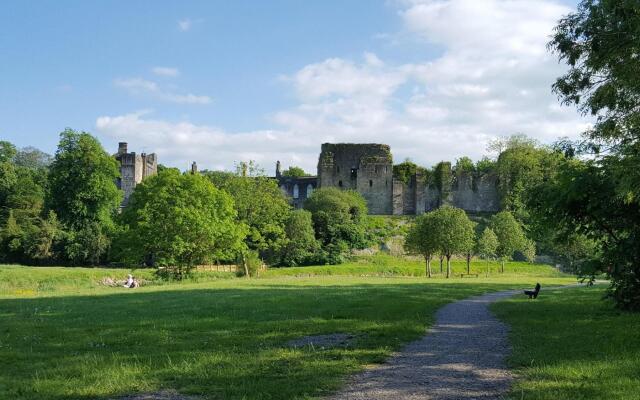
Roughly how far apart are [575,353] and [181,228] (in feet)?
103

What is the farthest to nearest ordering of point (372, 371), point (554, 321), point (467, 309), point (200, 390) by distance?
point (467, 309) → point (554, 321) → point (372, 371) → point (200, 390)

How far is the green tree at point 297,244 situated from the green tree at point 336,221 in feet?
6.81

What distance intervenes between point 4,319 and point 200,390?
10.3 meters

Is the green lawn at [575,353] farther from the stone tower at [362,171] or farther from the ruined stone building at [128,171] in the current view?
the ruined stone building at [128,171]

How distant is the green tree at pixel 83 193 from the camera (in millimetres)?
57031

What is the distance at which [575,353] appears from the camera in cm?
984

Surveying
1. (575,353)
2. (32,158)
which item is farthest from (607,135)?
(32,158)

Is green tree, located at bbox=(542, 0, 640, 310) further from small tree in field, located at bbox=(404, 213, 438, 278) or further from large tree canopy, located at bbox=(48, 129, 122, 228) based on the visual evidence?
large tree canopy, located at bbox=(48, 129, 122, 228)

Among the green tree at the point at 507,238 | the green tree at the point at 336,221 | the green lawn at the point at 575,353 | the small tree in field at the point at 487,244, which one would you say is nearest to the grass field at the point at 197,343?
the green lawn at the point at 575,353

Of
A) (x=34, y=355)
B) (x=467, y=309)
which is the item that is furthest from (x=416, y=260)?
(x=34, y=355)

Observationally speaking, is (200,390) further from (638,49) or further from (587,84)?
(587,84)

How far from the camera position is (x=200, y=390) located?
757 cm

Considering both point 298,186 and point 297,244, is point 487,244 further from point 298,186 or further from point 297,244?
point 298,186

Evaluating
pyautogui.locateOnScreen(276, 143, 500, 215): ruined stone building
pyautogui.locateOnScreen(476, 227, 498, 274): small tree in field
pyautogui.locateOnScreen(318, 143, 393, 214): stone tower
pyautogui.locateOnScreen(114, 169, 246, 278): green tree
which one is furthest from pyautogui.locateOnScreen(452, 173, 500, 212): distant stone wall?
pyautogui.locateOnScreen(114, 169, 246, 278): green tree
